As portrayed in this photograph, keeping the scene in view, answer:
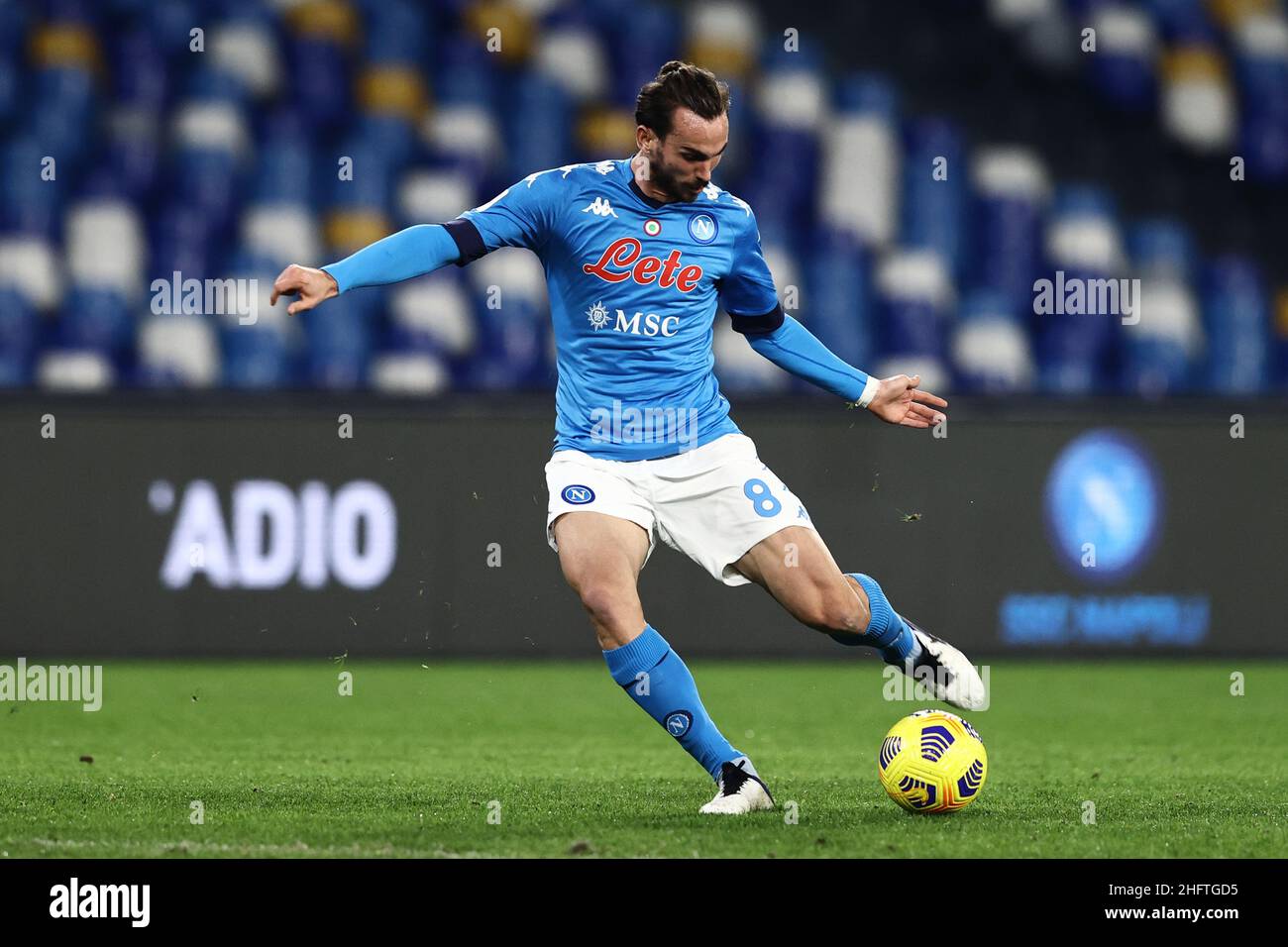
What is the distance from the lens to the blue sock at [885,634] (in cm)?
559

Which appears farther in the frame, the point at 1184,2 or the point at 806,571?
the point at 1184,2

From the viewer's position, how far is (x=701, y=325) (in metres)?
5.57

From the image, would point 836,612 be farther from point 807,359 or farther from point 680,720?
point 807,359

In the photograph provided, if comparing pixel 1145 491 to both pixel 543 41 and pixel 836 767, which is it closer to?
pixel 836 767

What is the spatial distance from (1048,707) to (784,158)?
619 cm

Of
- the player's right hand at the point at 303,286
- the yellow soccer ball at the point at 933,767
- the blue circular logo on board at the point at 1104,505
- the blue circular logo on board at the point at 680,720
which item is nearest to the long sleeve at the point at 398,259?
the player's right hand at the point at 303,286

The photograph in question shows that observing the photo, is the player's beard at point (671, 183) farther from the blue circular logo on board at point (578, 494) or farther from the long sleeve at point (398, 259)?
the blue circular logo on board at point (578, 494)

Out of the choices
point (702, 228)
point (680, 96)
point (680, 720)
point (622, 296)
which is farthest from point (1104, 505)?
point (680, 96)

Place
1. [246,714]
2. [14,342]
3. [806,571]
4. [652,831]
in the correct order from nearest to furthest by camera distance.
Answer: [652,831] < [806,571] < [246,714] < [14,342]

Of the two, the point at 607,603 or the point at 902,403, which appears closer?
the point at 607,603

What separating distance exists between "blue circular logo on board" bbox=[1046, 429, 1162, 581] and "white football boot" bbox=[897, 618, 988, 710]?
4524 mm

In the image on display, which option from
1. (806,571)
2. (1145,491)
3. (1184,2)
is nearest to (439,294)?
(1145,491)

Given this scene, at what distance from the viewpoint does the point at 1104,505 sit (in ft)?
33.8

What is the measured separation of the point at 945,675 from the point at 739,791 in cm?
99
